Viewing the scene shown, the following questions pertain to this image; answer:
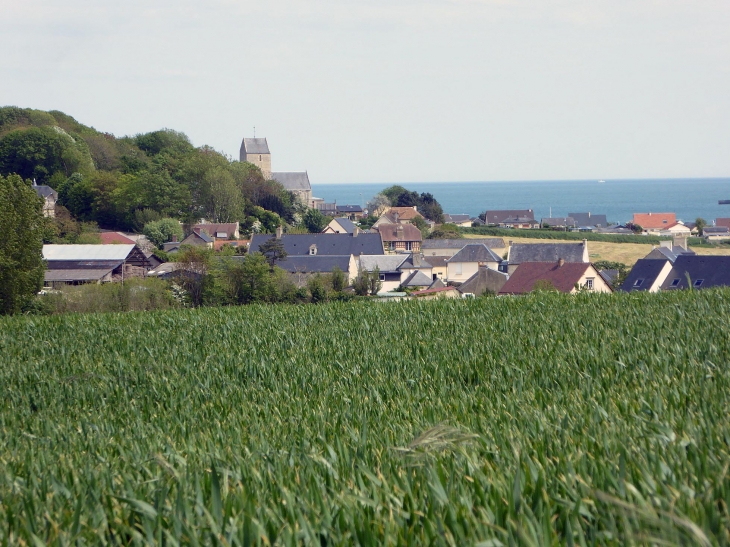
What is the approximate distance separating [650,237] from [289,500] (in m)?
116

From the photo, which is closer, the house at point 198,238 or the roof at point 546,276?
the roof at point 546,276

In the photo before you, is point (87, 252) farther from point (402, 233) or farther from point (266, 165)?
point (266, 165)

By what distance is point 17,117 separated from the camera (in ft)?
434

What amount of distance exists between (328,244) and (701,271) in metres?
47.0

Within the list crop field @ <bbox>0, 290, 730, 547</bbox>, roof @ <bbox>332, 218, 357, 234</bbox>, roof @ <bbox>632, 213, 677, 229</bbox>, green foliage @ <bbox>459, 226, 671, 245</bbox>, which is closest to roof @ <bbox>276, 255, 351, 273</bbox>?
roof @ <bbox>332, 218, 357, 234</bbox>

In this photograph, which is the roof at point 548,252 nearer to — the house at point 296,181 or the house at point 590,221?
the house at point 590,221

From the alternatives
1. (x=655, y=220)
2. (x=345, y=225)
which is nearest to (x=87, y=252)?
(x=345, y=225)

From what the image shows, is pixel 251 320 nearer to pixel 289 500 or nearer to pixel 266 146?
pixel 289 500

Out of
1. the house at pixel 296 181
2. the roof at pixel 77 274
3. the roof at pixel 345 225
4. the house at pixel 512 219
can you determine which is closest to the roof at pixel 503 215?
the house at pixel 512 219

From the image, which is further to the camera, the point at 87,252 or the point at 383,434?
the point at 87,252

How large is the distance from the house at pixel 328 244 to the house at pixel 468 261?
962 cm

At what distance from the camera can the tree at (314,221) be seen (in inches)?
4419

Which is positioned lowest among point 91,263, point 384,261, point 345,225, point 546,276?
point 384,261

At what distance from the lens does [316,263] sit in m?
69.8
